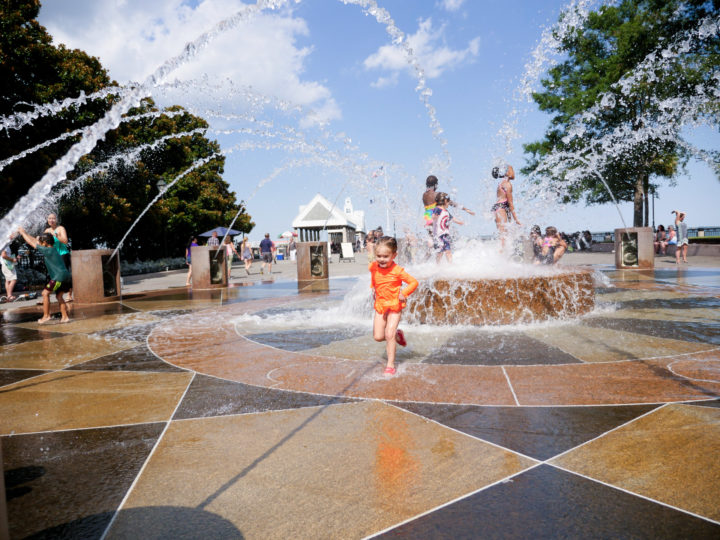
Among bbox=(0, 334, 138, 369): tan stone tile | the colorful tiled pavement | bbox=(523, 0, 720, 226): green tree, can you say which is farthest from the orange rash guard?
bbox=(523, 0, 720, 226): green tree

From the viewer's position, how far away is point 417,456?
8.28 ft

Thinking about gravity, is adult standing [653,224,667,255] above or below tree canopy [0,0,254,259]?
below

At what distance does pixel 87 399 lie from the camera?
3.71 metres

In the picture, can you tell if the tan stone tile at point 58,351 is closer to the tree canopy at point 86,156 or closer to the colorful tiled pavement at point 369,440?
the colorful tiled pavement at point 369,440

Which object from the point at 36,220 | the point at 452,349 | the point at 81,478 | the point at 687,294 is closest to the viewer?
the point at 81,478

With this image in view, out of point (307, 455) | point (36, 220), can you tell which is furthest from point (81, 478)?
point (36, 220)

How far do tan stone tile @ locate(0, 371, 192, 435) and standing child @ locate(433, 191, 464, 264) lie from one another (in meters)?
5.30

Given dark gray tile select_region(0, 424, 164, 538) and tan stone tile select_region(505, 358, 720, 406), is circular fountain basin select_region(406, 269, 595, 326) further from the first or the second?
dark gray tile select_region(0, 424, 164, 538)

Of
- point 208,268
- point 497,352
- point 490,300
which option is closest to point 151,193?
point 208,268

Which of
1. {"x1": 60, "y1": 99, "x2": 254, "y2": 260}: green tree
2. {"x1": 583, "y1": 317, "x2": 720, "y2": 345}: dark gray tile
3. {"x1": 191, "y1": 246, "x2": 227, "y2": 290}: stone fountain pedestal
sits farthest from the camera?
{"x1": 60, "y1": 99, "x2": 254, "y2": 260}: green tree

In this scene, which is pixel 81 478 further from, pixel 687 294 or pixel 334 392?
pixel 687 294

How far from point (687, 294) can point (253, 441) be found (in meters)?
8.70

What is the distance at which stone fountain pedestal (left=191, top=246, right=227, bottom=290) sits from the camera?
14086 mm

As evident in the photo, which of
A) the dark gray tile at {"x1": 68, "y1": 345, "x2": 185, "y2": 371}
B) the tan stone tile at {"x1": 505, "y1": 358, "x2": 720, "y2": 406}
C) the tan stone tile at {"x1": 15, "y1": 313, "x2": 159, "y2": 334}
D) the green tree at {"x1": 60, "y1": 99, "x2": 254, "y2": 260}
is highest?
the green tree at {"x1": 60, "y1": 99, "x2": 254, "y2": 260}
